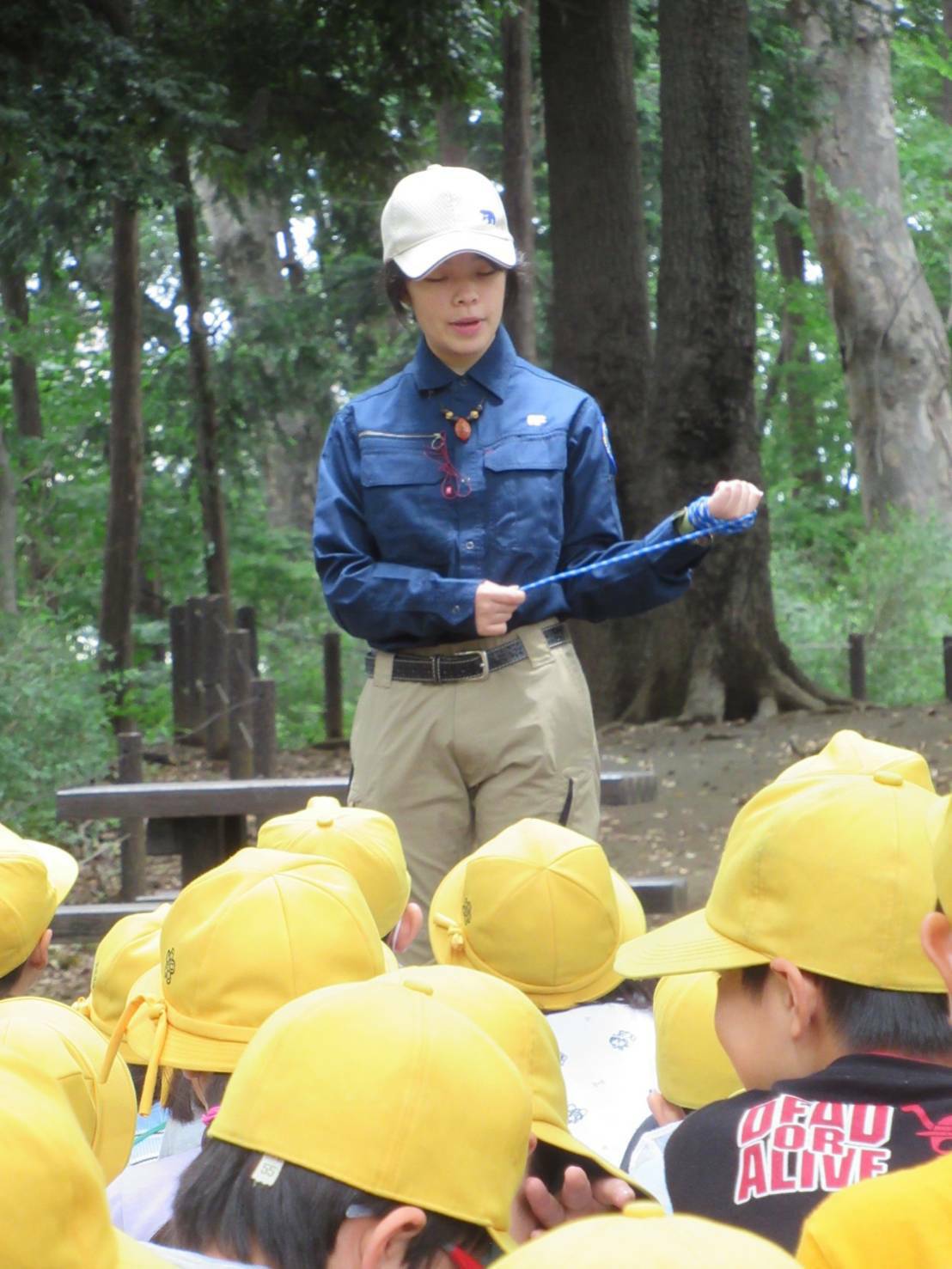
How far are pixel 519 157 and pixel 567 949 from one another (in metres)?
10.6

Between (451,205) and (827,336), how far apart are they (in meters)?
20.8

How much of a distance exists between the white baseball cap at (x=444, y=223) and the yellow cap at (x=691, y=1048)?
5.39ft

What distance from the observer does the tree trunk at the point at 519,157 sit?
1233cm

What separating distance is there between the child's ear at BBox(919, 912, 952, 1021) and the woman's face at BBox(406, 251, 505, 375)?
7.61 ft

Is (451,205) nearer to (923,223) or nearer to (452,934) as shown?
(452,934)

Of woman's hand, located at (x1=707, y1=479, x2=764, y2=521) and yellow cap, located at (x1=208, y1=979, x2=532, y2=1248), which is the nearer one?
yellow cap, located at (x1=208, y1=979, x2=532, y2=1248)

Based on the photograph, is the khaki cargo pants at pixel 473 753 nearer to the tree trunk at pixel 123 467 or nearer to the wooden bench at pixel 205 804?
the wooden bench at pixel 205 804

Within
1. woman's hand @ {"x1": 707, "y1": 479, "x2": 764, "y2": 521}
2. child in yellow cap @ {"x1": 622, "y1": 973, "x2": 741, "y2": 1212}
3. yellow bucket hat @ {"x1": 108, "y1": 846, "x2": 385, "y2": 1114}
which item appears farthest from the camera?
woman's hand @ {"x1": 707, "y1": 479, "x2": 764, "y2": 521}

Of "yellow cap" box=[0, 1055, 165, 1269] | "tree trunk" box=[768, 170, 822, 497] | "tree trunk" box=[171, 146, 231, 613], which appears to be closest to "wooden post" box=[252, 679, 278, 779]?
"tree trunk" box=[171, 146, 231, 613]

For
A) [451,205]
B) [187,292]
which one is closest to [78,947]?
[451,205]

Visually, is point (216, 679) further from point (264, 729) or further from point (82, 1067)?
point (82, 1067)

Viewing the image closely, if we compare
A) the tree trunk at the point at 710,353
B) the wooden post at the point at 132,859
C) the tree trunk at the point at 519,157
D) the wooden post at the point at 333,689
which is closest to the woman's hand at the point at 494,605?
the wooden post at the point at 132,859

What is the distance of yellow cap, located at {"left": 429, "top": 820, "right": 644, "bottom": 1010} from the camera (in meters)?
2.96

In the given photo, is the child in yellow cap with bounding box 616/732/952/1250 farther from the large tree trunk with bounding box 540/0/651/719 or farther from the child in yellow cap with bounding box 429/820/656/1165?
the large tree trunk with bounding box 540/0/651/719
